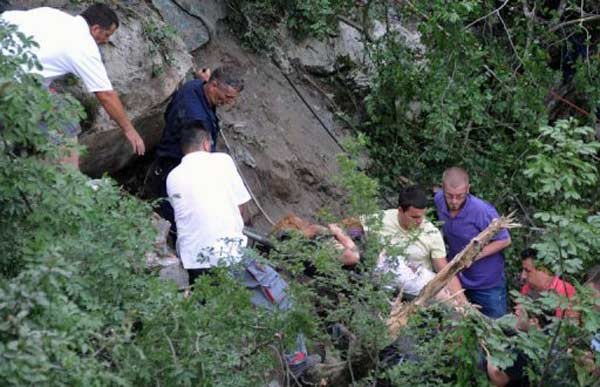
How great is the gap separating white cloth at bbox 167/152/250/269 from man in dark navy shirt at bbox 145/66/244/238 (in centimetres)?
117

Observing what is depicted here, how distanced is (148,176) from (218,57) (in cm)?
226

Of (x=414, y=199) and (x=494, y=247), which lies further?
(x=494, y=247)

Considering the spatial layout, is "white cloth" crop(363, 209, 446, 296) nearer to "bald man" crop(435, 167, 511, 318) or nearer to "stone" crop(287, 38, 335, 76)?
"bald man" crop(435, 167, 511, 318)

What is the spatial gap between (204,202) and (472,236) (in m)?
2.29

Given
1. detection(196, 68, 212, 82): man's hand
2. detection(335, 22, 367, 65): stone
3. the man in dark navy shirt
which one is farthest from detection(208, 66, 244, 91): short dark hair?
detection(335, 22, 367, 65): stone

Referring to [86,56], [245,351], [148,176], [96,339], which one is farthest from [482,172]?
[96,339]

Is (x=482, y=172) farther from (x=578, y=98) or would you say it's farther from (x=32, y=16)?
(x=32, y=16)

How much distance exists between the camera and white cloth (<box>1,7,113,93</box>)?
6891mm

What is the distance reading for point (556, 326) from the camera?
5.41 m

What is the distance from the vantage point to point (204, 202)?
6.68 meters

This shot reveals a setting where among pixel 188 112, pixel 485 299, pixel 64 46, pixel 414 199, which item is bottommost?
pixel 485 299

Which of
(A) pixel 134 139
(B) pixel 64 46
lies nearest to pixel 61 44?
(B) pixel 64 46

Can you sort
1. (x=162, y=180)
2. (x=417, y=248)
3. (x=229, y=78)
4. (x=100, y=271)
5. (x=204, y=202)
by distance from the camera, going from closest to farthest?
(x=100, y=271)
(x=204, y=202)
(x=417, y=248)
(x=229, y=78)
(x=162, y=180)

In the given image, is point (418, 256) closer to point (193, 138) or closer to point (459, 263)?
point (459, 263)
